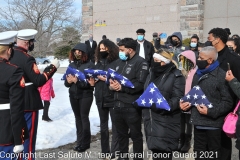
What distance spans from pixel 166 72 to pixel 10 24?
40.1 ft

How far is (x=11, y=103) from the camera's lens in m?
3.38

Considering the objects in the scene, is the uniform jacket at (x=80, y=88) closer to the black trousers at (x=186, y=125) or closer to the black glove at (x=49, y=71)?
the black glove at (x=49, y=71)

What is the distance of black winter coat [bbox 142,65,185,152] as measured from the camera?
409 centimetres

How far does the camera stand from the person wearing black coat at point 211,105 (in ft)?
13.3

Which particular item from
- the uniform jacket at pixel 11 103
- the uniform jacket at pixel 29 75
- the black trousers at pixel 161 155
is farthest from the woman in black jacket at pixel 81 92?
the uniform jacket at pixel 11 103

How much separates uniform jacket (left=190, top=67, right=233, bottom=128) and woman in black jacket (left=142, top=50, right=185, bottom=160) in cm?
27

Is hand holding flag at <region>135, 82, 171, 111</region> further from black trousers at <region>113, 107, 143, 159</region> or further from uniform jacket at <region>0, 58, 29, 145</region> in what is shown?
uniform jacket at <region>0, 58, 29, 145</region>

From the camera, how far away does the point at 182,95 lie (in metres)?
4.14

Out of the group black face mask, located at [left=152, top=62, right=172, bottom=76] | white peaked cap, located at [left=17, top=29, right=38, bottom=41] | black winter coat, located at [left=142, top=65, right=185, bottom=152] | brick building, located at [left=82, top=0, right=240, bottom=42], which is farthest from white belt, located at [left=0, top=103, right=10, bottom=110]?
brick building, located at [left=82, top=0, right=240, bottom=42]

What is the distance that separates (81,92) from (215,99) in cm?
258

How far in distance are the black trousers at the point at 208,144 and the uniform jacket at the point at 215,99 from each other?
0.14 meters

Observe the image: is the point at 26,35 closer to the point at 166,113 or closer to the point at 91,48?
the point at 166,113

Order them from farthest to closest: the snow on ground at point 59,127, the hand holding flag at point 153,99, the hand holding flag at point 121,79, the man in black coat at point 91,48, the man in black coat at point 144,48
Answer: the man in black coat at point 144,48, the snow on ground at point 59,127, the man in black coat at point 91,48, the hand holding flag at point 121,79, the hand holding flag at point 153,99

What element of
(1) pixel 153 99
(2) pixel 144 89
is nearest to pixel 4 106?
(1) pixel 153 99
